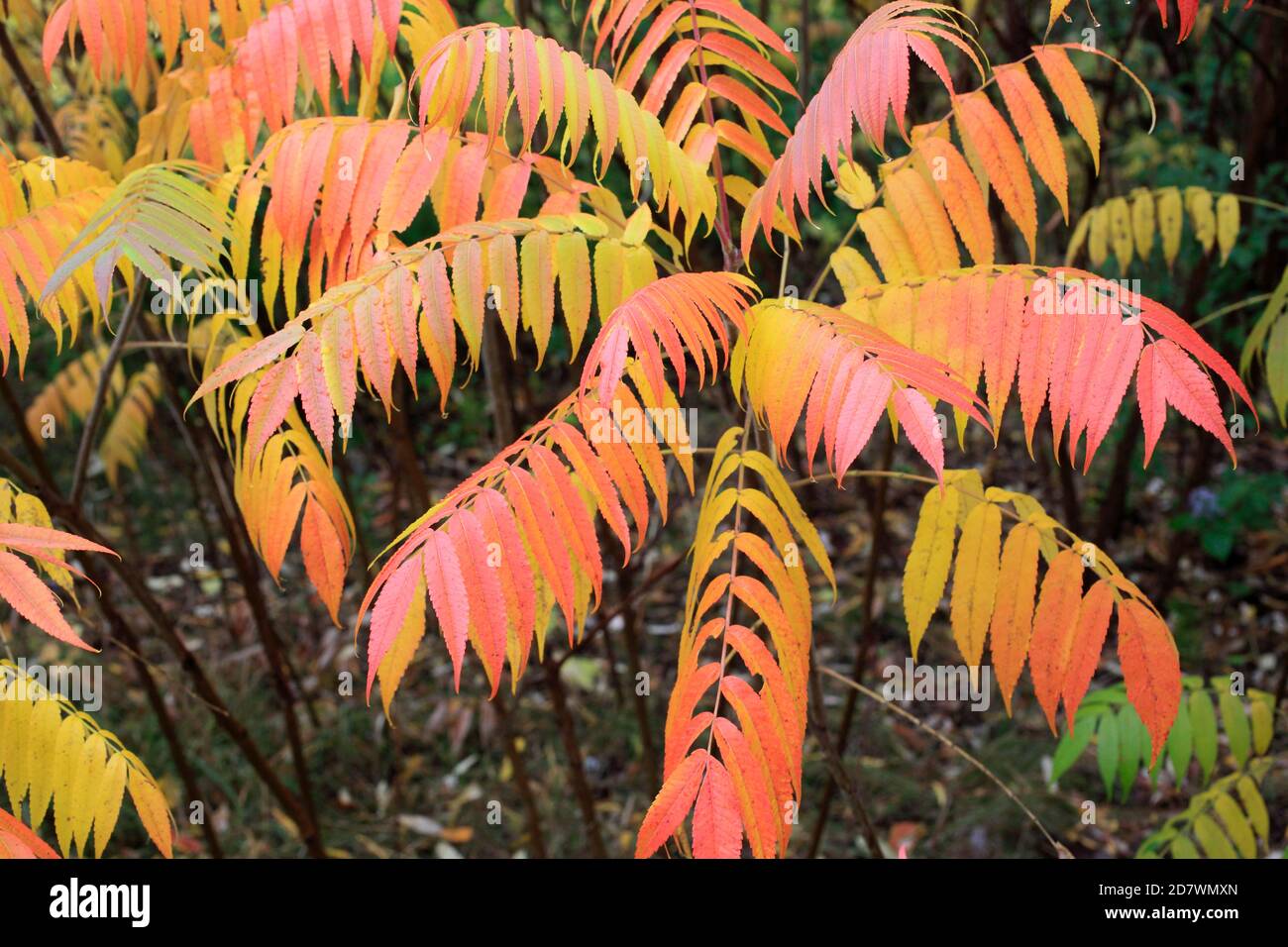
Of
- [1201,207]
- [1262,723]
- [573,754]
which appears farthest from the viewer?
[1201,207]

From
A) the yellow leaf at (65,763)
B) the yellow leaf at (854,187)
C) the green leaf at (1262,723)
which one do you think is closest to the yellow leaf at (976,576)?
the yellow leaf at (854,187)

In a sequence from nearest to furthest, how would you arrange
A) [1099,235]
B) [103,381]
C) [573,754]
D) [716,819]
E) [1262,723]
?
[716,819], [103,381], [1262,723], [573,754], [1099,235]

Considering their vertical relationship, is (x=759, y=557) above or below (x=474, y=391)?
above

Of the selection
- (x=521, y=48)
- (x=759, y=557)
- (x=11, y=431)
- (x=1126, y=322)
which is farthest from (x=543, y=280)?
(x=11, y=431)

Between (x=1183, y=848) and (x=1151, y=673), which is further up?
(x=1151, y=673)

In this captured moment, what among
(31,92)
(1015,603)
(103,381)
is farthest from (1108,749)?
(31,92)

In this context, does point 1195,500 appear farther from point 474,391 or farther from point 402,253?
point 402,253

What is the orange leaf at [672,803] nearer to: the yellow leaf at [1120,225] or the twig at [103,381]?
the twig at [103,381]

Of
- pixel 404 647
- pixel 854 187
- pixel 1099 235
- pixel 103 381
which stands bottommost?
pixel 404 647

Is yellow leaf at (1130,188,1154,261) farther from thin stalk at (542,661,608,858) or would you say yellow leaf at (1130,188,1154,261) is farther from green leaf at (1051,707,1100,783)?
thin stalk at (542,661,608,858)

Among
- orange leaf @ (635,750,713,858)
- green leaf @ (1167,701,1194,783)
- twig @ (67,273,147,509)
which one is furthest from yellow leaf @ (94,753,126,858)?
green leaf @ (1167,701,1194,783)

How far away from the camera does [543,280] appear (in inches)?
56.4

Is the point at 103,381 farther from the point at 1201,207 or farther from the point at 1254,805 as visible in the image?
the point at 1201,207
